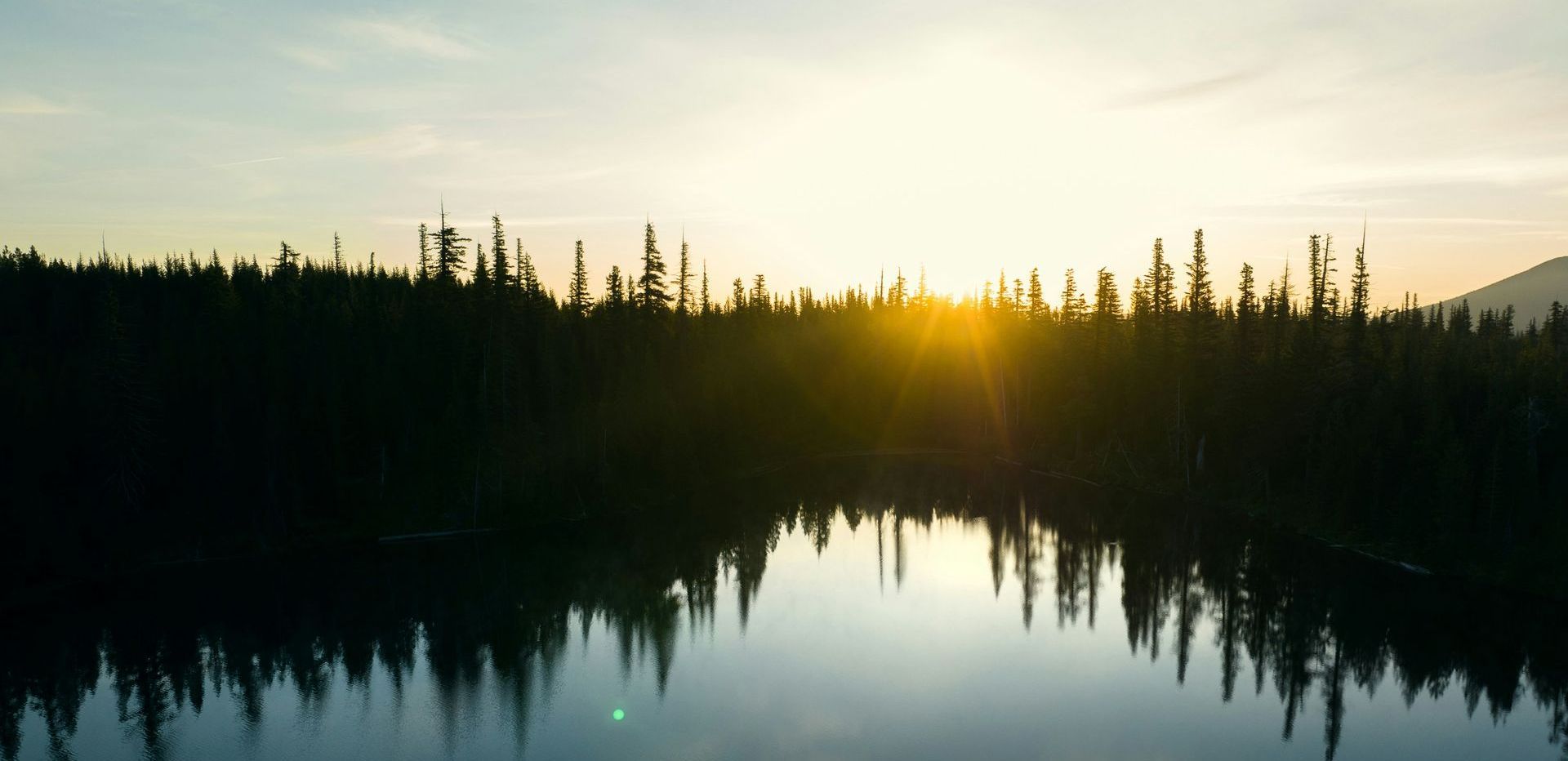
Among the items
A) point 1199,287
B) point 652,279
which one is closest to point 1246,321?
point 1199,287

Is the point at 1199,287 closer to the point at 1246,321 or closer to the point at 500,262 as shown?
the point at 1246,321

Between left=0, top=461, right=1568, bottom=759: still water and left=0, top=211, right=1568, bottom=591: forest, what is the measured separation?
5752 millimetres

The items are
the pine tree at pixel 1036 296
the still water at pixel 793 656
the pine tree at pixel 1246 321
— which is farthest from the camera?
the pine tree at pixel 1036 296

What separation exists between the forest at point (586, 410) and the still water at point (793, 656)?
5.75m

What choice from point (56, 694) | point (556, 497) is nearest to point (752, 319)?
point (556, 497)

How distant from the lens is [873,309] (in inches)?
6806

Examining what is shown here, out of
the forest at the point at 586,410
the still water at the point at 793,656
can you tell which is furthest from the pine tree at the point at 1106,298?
the still water at the point at 793,656

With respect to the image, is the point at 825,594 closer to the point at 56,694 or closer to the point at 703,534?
the point at 703,534

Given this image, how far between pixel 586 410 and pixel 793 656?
43.7m

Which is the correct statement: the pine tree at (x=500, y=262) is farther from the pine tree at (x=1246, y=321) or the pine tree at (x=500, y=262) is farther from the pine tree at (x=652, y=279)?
the pine tree at (x=1246, y=321)

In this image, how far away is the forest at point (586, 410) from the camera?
59750 millimetres

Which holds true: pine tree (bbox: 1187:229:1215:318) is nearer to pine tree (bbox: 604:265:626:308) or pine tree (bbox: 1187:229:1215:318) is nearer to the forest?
the forest

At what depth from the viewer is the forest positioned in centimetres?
5975

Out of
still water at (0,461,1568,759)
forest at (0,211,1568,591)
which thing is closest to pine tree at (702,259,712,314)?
forest at (0,211,1568,591)
